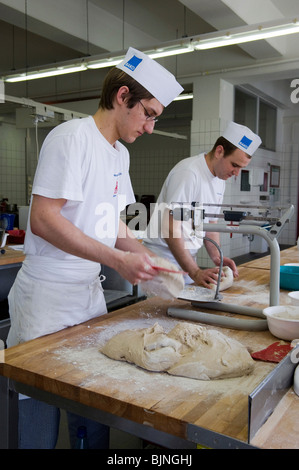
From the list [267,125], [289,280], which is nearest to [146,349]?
[289,280]

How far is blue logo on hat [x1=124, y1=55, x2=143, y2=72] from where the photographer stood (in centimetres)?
147

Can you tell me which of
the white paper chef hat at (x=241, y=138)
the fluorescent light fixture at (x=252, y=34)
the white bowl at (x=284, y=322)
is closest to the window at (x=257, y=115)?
the fluorescent light fixture at (x=252, y=34)

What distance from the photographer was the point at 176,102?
7941mm

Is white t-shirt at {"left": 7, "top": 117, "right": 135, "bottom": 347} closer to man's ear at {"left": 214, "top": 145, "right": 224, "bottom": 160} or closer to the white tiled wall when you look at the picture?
man's ear at {"left": 214, "top": 145, "right": 224, "bottom": 160}

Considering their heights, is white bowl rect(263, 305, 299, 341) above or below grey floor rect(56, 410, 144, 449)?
above

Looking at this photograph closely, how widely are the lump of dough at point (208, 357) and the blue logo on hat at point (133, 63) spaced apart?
941mm

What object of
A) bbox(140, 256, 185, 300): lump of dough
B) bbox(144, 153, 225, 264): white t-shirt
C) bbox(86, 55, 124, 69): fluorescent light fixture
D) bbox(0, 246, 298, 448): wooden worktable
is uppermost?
bbox(86, 55, 124, 69): fluorescent light fixture

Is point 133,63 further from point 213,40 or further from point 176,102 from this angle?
point 176,102

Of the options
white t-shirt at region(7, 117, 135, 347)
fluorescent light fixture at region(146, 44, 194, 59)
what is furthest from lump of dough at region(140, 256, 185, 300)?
fluorescent light fixture at region(146, 44, 194, 59)

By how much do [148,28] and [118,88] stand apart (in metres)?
5.41

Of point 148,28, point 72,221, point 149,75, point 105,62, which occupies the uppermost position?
point 148,28

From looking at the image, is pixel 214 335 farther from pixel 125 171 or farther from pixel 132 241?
pixel 125 171

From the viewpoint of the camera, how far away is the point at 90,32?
5492 millimetres

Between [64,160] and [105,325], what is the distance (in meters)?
0.60
